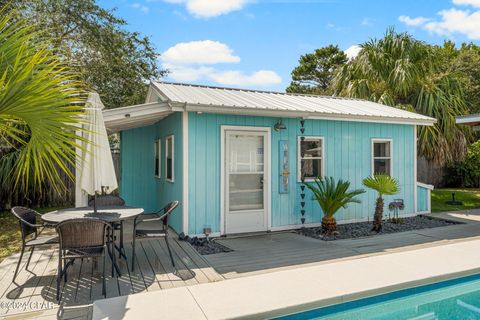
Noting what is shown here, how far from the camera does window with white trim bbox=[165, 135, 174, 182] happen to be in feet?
23.5

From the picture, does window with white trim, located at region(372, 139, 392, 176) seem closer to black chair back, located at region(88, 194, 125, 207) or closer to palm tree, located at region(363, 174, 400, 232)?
palm tree, located at region(363, 174, 400, 232)

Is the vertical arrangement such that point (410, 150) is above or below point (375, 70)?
below

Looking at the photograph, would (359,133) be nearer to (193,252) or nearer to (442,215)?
(442,215)

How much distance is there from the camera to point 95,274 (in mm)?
4547

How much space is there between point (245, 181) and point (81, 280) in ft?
11.7

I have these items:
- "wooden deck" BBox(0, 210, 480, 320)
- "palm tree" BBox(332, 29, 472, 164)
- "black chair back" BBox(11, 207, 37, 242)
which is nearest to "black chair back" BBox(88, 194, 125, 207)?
"wooden deck" BBox(0, 210, 480, 320)

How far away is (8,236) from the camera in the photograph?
6.88m

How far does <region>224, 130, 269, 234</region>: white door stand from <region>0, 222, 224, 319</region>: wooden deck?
1433 mm

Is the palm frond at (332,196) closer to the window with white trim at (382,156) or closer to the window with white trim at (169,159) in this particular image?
the window with white trim at (382,156)

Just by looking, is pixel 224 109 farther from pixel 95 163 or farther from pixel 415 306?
pixel 415 306

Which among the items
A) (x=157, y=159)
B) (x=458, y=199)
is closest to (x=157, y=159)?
(x=157, y=159)

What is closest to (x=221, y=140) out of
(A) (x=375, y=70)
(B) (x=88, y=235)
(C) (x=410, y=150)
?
(B) (x=88, y=235)

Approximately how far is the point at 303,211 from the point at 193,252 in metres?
2.90

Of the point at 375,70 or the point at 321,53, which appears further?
the point at 321,53
